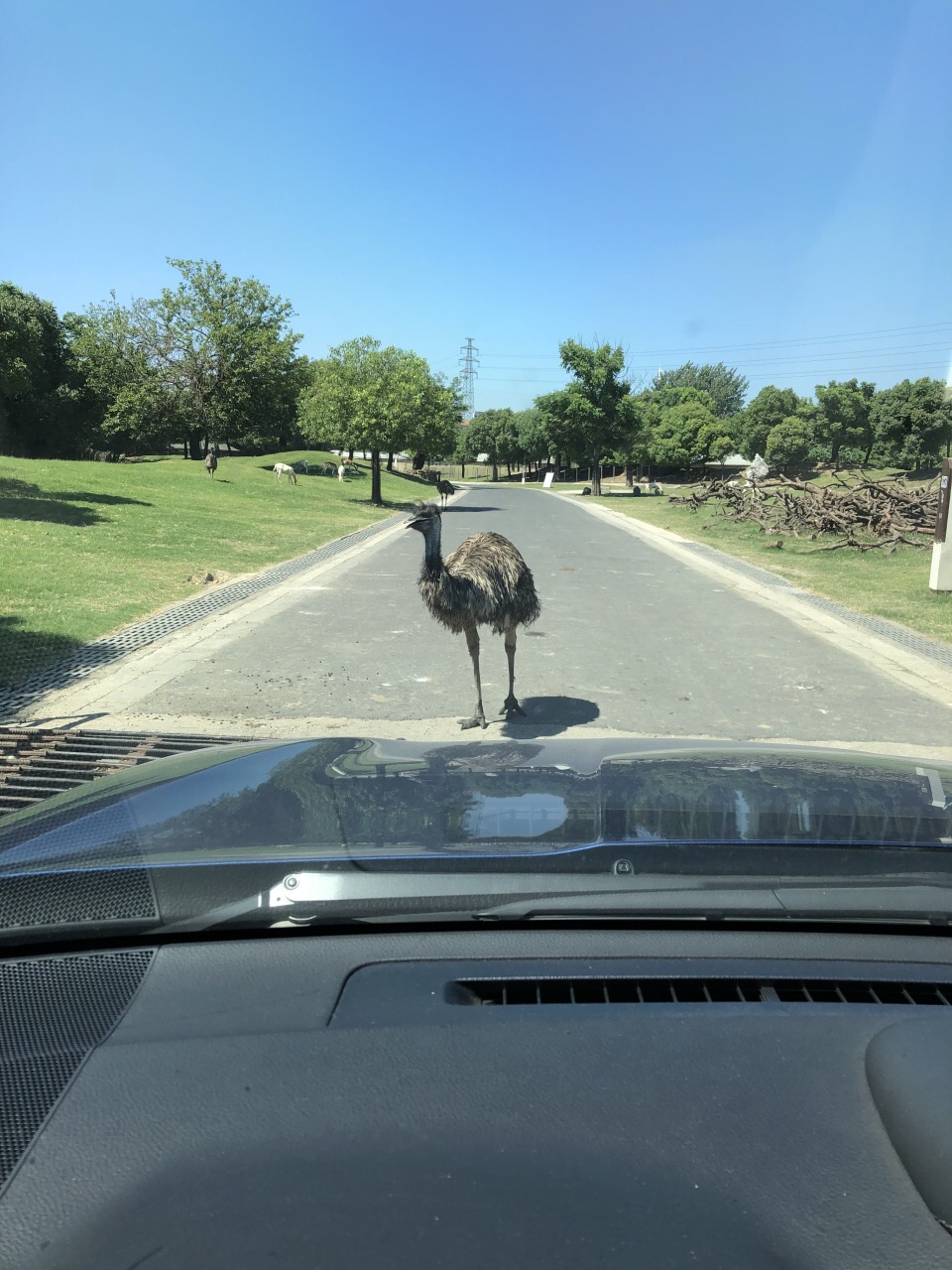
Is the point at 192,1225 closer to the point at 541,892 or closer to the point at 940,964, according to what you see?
the point at 541,892

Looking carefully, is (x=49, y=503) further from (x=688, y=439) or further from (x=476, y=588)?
(x=688, y=439)

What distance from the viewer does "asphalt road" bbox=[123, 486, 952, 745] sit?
766 centimetres

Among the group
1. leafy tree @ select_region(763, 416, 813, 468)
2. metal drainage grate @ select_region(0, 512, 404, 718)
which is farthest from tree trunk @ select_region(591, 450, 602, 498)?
metal drainage grate @ select_region(0, 512, 404, 718)

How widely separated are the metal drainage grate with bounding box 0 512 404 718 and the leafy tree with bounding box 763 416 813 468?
68.5 m

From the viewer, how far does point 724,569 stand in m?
18.7

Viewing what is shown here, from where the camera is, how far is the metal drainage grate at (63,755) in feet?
15.5

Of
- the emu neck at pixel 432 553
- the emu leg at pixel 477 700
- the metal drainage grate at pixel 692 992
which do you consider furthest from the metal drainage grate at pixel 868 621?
the metal drainage grate at pixel 692 992

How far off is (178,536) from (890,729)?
1562 cm

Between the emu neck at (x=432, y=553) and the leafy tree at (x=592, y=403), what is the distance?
49875 mm

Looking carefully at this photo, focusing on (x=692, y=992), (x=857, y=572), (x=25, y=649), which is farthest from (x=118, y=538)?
(x=692, y=992)

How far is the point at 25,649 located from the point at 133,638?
121 cm

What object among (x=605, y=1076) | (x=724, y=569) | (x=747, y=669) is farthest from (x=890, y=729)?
(x=724, y=569)

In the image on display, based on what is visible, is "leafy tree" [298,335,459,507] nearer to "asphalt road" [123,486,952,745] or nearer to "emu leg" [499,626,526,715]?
"asphalt road" [123,486,952,745]

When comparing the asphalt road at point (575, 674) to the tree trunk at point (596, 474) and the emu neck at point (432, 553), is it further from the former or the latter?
the tree trunk at point (596, 474)
